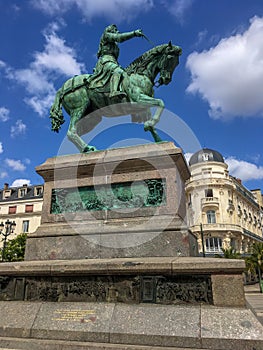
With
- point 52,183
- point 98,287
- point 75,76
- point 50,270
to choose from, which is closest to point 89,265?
point 98,287

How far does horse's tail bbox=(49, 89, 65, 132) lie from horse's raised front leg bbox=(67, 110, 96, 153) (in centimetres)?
47

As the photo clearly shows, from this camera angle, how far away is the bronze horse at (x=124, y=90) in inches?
316

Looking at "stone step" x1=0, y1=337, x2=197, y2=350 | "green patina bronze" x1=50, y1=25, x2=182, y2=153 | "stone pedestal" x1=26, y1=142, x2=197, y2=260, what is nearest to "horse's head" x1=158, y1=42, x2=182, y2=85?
"green patina bronze" x1=50, y1=25, x2=182, y2=153

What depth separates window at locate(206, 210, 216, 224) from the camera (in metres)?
46.9

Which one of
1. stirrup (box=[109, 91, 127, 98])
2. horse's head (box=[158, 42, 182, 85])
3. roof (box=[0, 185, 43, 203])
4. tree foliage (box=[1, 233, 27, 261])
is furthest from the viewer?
roof (box=[0, 185, 43, 203])

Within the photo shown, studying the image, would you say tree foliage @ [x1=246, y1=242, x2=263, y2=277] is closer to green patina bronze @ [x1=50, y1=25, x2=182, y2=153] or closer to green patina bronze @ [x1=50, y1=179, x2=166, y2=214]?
green patina bronze @ [x1=50, y1=25, x2=182, y2=153]

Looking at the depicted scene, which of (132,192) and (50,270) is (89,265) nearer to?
(50,270)

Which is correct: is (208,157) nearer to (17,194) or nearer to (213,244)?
(213,244)

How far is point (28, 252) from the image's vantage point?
262 inches

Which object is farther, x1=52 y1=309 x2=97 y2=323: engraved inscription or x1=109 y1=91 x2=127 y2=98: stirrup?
x1=109 y1=91 x2=127 y2=98: stirrup

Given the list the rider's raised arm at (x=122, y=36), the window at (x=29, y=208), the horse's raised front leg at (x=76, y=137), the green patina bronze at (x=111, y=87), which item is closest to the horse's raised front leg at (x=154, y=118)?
the green patina bronze at (x=111, y=87)

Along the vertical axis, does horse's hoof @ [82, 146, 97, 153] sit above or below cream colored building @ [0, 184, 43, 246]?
below

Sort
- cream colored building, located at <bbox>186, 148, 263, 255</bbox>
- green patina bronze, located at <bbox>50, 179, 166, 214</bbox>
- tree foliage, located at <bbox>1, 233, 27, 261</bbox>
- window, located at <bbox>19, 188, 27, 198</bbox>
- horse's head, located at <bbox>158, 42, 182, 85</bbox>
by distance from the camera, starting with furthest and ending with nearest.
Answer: window, located at <bbox>19, 188, 27, 198</bbox>
cream colored building, located at <bbox>186, 148, 263, 255</bbox>
tree foliage, located at <bbox>1, 233, 27, 261</bbox>
horse's head, located at <bbox>158, 42, 182, 85</bbox>
green patina bronze, located at <bbox>50, 179, 166, 214</bbox>

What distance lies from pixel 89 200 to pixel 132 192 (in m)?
1.04
